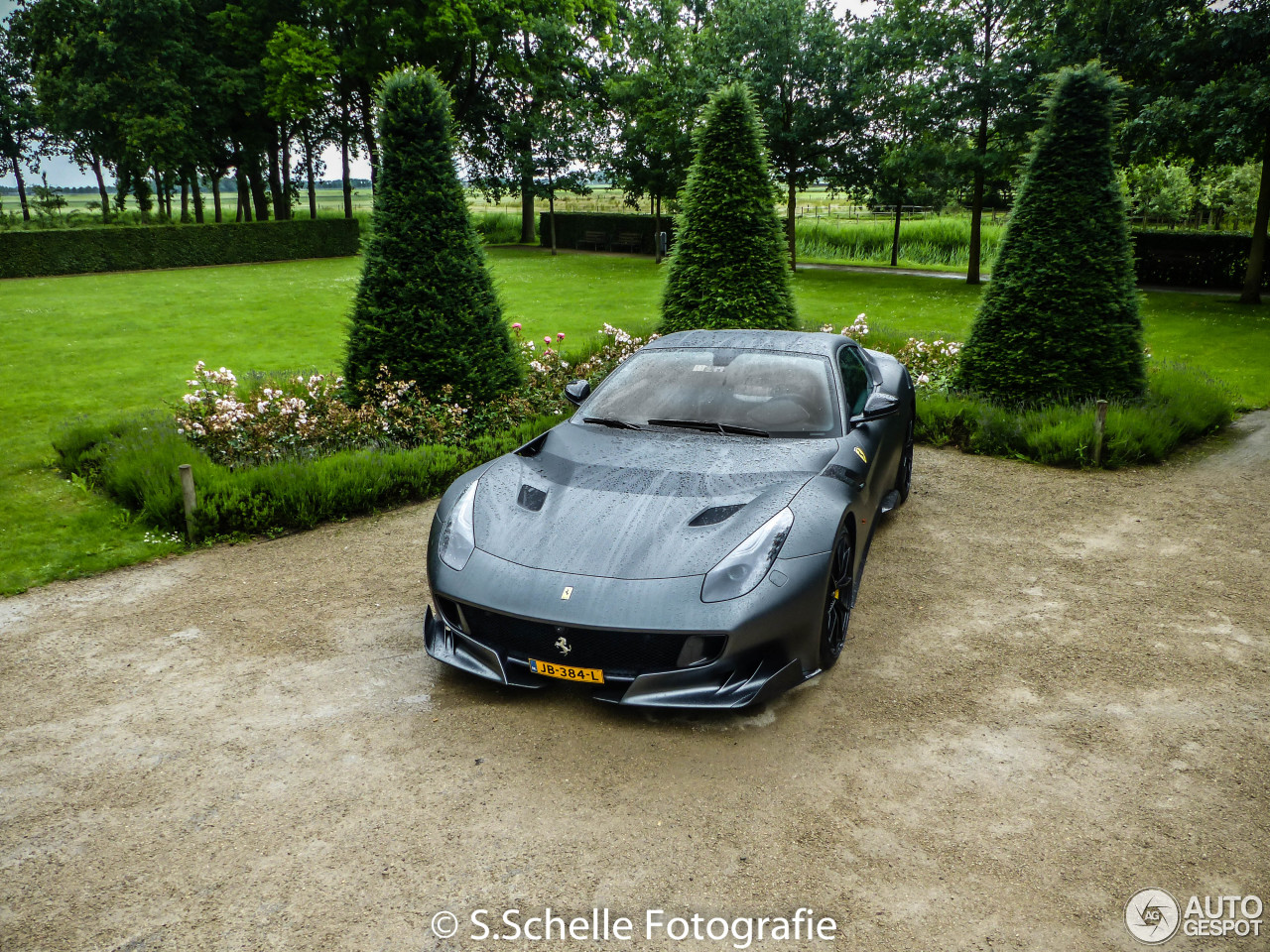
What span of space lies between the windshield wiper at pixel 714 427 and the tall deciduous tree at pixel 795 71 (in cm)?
2542

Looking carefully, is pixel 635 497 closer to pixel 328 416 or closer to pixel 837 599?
pixel 837 599

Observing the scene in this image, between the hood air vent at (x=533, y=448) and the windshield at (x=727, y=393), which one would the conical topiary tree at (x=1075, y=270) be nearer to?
the windshield at (x=727, y=393)

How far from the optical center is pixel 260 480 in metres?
7.24

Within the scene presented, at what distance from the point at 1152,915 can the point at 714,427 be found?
10.4 feet

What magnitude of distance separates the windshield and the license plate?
191 centimetres

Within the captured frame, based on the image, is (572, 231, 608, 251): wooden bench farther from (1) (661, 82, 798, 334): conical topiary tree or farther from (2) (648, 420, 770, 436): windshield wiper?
(2) (648, 420, 770, 436): windshield wiper

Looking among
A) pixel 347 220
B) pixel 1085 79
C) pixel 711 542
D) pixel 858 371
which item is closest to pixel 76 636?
pixel 711 542

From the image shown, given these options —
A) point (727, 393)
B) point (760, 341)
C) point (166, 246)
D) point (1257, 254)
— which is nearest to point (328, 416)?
point (760, 341)

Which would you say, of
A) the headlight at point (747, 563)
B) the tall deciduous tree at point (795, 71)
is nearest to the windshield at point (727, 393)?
the headlight at point (747, 563)

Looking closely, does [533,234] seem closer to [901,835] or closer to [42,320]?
[42,320]

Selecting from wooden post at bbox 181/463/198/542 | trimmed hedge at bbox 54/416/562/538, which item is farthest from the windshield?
wooden post at bbox 181/463/198/542

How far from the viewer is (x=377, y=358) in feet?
29.3

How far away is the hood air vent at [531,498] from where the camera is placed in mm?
4562

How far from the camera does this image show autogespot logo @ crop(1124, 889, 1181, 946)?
115 inches
